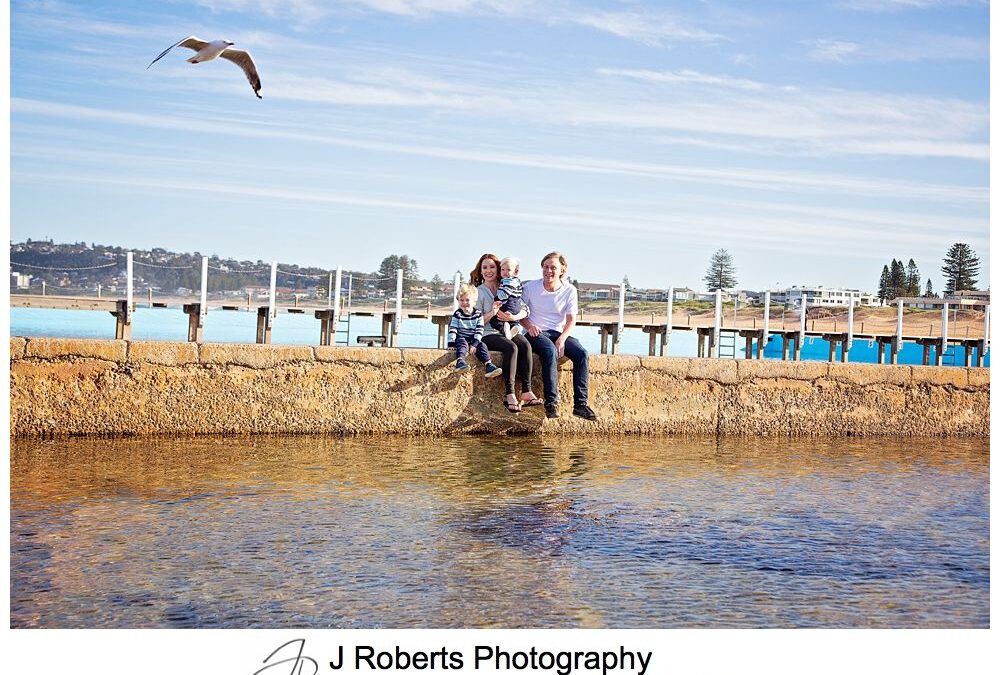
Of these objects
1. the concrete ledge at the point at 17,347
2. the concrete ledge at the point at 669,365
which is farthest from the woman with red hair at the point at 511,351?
the concrete ledge at the point at 17,347

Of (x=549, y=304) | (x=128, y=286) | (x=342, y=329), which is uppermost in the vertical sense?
(x=549, y=304)

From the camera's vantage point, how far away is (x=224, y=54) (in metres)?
8.75

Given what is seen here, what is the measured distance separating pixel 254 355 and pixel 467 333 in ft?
4.92

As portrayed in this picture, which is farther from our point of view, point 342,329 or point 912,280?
point 912,280

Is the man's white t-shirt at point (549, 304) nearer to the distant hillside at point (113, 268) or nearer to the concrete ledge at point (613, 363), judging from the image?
the concrete ledge at point (613, 363)

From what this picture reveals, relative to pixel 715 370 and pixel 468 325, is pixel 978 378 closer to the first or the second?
pixel 715 370

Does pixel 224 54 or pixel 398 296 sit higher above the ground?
pixel 224 54

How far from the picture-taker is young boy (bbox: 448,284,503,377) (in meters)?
8.09

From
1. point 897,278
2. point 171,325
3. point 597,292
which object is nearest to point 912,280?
point 897,278

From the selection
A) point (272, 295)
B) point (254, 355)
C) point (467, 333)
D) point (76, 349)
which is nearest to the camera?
point (76, 349)

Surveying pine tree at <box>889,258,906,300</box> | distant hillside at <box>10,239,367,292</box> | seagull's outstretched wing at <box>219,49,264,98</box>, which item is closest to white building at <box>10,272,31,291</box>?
distant hillside at <box>10,239,367,292</box>

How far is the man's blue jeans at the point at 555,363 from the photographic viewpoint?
26.6 feet

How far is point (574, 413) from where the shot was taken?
831 cm

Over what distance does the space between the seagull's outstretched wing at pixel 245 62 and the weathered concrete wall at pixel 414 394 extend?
2.17 metres
